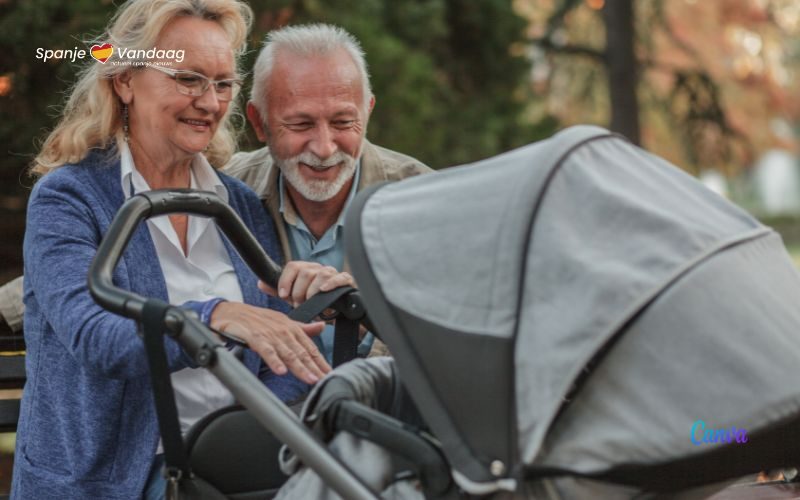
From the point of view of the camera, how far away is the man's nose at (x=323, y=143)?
11.2ft

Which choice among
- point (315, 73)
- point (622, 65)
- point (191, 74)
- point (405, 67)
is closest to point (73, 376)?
point (191, 74)

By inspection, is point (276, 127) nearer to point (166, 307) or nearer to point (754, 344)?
point (166, 307)

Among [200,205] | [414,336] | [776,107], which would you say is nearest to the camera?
[414,336]

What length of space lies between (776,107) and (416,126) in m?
12.6

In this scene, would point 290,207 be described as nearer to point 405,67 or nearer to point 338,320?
point 338,320

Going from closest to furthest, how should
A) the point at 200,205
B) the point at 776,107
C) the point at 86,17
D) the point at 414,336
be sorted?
1. the point at 414,336
2. the point at 200,205
3. the point at 86,17
4. the point at 776,107

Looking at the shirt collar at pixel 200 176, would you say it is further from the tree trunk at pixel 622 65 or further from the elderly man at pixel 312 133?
the tree trunk at pixel 622 65

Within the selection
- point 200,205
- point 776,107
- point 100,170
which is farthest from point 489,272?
point 776,107

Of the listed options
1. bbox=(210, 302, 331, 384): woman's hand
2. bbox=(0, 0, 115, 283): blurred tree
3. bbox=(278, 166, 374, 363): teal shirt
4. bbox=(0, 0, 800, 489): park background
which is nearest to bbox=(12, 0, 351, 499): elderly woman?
bbox=(210, 302, 331, 384): woman's hand

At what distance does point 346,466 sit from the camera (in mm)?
2068

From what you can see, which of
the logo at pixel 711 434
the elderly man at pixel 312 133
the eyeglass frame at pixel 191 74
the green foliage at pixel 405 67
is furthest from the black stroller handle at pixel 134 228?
the green foliage at pixel 405 67

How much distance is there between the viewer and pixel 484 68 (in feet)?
27.5

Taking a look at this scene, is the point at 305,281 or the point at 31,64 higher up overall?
the point at 31,64

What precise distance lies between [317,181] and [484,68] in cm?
513
